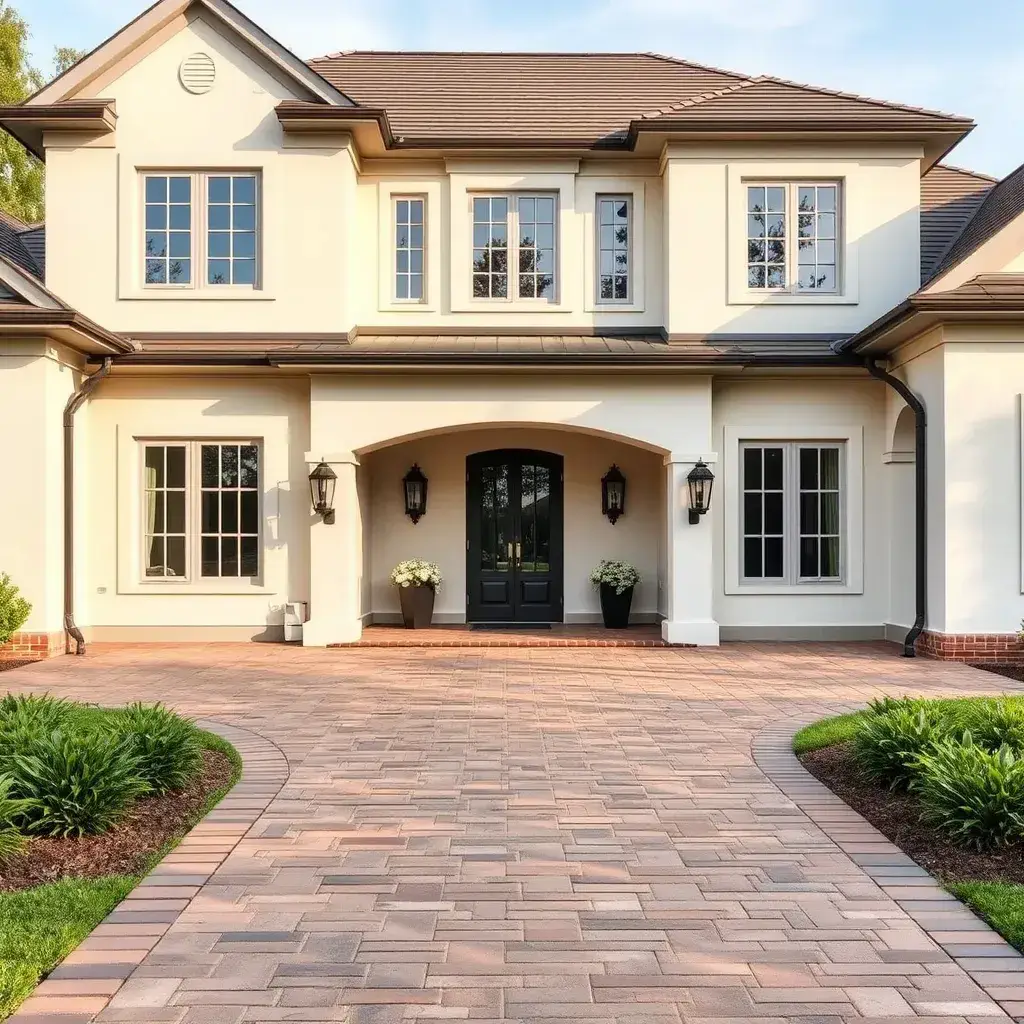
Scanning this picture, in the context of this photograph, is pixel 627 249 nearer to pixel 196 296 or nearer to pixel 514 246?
pixel 514 246

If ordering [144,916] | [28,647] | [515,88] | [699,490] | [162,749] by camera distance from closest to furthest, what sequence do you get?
[144,916], [162,749], [28,647], [699,490], [515,88]

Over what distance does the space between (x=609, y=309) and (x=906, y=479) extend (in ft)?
15.6

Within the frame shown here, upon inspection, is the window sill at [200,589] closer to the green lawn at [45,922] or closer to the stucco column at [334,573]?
the stucco column at [334,573]

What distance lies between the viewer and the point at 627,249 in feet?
46.7

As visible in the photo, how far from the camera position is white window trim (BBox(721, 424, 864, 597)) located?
13.3 metres

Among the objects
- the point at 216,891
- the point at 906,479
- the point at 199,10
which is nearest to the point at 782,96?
the point at 906,479

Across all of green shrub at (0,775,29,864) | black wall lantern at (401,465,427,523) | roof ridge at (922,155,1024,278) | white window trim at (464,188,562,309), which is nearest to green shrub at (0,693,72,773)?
green shrub at (0,775,29,864)

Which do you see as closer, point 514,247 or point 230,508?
point 230,508

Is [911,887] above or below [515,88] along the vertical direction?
below

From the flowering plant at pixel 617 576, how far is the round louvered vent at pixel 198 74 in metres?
8.74

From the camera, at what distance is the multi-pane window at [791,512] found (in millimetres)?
13492

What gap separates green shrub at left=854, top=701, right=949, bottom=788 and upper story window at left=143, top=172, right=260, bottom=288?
1043cm

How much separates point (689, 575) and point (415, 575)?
3.93 meters

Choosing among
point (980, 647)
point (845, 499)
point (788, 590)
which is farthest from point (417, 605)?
point (980, 647)
